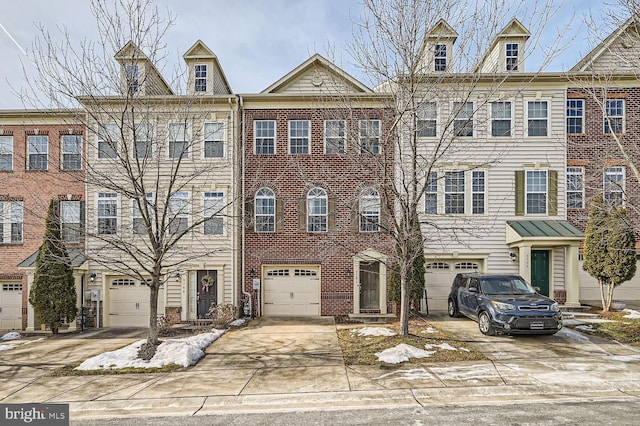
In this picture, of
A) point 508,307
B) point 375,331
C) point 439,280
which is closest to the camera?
point 508,307

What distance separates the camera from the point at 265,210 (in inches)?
612

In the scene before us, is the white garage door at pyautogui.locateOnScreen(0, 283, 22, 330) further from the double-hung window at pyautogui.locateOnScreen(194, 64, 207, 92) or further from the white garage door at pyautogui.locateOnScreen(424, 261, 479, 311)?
the white garage door at pyautogui.locateOnScreen(424, 261, 479, 311)

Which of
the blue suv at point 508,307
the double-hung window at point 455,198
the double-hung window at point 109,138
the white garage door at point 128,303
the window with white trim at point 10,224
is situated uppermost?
the double-hung window at point 109,138

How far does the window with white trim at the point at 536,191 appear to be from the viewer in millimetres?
15125

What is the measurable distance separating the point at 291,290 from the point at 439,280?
605cm

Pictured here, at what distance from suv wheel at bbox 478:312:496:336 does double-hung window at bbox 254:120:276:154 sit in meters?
9.80

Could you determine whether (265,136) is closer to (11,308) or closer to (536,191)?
(536,191)

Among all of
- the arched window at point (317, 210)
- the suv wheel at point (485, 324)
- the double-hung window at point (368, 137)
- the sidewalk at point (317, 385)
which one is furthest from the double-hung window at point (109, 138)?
the suv wheel at point (485, 324)

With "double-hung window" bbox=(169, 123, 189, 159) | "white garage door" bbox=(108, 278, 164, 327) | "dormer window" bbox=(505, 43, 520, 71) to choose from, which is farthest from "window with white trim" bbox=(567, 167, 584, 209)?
"white garage door" bbox=(108, 278, 164, 327)

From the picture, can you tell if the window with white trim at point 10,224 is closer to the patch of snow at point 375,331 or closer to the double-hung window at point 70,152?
the double-hung window at point 70,152

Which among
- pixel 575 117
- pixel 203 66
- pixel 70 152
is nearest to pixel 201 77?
pixel 203 66

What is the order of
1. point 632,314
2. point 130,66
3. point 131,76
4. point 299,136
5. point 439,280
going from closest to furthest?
1. point 131,76
2. point 130,66
3. point 632,314
4. point 439,280
5. point 299,136

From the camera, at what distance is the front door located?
1538 cm

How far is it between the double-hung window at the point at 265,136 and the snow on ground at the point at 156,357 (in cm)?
834
